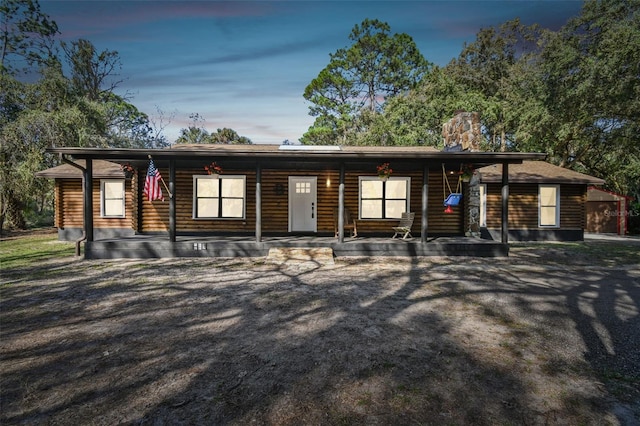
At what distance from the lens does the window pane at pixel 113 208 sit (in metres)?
13.3

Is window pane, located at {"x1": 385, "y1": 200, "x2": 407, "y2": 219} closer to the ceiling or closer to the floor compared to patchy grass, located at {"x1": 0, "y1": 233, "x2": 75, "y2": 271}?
closer to the ceiling

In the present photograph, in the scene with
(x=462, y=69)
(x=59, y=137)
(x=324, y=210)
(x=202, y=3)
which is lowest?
(x=324, y=210)

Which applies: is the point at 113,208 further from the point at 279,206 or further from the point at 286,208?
the point at 286,208

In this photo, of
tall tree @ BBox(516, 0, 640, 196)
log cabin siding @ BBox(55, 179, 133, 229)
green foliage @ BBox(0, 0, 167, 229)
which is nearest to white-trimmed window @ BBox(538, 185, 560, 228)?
tall tree @ BBox(516, 0, 640, 196)

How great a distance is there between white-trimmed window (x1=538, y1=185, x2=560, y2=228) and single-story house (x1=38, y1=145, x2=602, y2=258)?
0.04 meters

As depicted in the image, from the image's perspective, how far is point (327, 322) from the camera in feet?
14.1

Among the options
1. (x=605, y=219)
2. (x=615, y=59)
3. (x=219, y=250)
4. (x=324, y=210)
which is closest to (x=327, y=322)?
(x=219, y=250)

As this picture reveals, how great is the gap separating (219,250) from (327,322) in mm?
6101

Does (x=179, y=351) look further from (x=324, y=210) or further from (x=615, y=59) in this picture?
(x=615, y=59)

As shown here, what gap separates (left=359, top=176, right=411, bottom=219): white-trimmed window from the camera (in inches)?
464

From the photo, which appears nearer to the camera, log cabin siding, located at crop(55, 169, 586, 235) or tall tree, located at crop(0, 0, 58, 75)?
log cabin siding, located at crop(55, 169, 586, 235)

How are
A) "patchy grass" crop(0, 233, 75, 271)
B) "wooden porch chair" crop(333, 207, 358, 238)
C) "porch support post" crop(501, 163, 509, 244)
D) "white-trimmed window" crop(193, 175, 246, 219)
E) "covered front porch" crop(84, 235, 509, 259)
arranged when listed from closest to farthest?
"patchy grass" crop(0, 233, 75, 271) < "covered front porch" crop(84, 235, 509, 259) < "porch support post" crop(501, 163, 509, 244) < "wooden porch chair" crop(333, 207, 358, 238) < "white-trimmed window" crop(193, 175, 246, 219)

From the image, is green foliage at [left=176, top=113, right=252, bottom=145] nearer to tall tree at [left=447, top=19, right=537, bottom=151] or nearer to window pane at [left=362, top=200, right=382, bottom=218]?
tall tree at [left=447, top=19, right=537, bottom=151]

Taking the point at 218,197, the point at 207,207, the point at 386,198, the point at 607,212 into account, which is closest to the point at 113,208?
the point at 207,207
